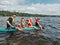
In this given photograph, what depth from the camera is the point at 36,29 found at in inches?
802

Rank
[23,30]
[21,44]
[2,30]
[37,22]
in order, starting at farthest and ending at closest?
[37,22] → [23,30] → [2,30] → [21,44]

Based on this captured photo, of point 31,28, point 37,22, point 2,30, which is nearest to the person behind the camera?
point 2,30

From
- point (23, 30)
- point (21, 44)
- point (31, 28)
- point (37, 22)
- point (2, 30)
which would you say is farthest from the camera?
point (37, 22)

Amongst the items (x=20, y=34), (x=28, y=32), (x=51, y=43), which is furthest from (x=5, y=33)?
(x=51, y=43)

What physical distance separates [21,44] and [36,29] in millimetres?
7387

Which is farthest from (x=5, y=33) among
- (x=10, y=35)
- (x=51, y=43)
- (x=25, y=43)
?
(x=51, y=43)

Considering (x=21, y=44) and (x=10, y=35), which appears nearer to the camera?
(x=21, y=44)

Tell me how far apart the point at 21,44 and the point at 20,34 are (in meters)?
5.10

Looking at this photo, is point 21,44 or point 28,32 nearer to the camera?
point 21,44

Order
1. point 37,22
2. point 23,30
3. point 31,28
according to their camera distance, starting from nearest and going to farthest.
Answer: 1. point 23,30
2. point 31,28
3. point 37,22

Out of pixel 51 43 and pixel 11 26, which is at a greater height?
pixel 11 26

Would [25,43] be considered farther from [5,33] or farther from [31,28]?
[31,28]

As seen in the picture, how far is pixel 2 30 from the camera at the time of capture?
16.8 metres

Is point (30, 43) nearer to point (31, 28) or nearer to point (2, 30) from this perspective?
point (2, 30)
